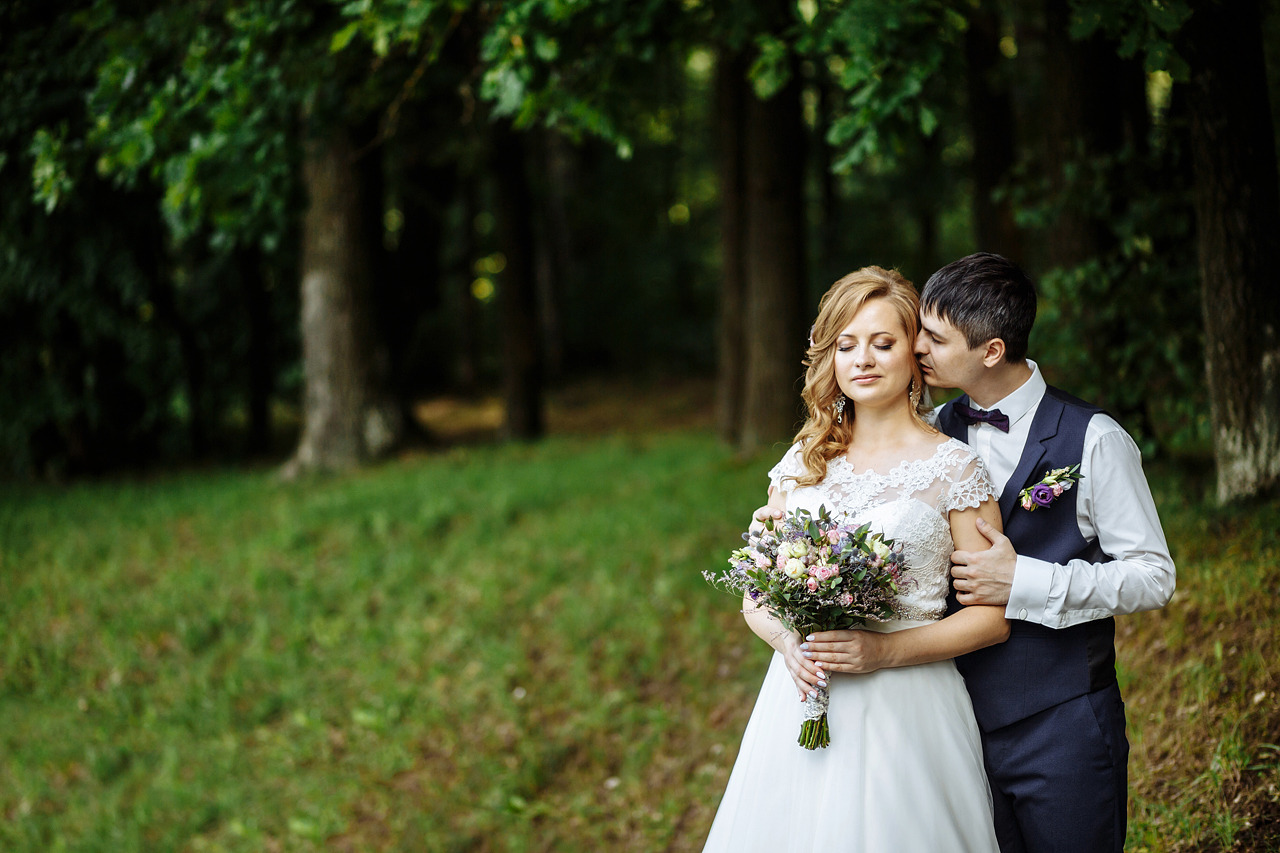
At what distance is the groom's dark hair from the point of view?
95.6 inches

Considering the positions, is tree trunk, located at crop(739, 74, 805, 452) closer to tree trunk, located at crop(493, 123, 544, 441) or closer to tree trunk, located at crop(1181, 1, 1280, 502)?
tree trunk, located at crop(493, 123, 544, 441)

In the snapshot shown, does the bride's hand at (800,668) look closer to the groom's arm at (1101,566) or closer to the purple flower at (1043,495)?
the groom's arm at (1101,566)

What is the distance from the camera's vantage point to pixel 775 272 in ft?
29.9

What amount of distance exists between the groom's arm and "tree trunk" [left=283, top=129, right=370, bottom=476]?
8633 millimetres

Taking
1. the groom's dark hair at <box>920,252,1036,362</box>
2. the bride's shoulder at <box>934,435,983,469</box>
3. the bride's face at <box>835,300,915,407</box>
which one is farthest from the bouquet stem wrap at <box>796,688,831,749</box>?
the groom's dark hair at <box>920,252,1036,362</box>

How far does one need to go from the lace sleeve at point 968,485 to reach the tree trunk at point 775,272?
6580 millimetres

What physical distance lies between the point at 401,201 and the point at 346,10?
29.5 feet

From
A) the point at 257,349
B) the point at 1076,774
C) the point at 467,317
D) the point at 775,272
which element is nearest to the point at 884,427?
the point at 1076,774

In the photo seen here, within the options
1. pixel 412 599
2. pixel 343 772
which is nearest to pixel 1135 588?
pixel 343 772

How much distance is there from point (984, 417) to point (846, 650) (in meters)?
0.75

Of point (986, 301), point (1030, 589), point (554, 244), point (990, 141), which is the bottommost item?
point (1030, 589)

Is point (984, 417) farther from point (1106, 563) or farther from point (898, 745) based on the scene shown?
point (898, 745)

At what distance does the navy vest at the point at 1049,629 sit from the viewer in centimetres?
240

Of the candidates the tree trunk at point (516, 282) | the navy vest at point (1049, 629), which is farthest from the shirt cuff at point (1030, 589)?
the tree trunk at point (516, 282)
